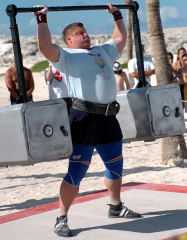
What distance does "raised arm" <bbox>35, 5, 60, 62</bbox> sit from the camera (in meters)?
5.30

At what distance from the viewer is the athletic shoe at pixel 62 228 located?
561cm

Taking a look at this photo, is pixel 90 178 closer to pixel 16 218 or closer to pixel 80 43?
pixel 16 218

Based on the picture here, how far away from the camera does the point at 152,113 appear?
19.1ft

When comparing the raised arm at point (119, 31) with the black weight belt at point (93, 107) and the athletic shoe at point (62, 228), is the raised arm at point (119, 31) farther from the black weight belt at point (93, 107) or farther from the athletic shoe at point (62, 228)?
the athletic shoe at point (62, 228)

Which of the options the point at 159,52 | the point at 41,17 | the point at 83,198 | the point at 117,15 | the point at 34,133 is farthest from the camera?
the point at 159,52

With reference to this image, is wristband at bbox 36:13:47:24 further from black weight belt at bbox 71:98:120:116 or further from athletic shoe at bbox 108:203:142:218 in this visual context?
athletic shoe at bbox 108:203:142:218

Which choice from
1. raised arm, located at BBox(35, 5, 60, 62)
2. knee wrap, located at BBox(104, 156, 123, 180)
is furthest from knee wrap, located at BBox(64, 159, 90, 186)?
raised arm, located at BBox(35, 5, 60, 62)

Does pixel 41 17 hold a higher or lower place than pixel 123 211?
higher

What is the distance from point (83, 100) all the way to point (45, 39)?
562mm

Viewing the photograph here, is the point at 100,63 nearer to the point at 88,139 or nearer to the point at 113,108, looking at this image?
the point at 113,108

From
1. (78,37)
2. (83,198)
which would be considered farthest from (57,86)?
(78,37)

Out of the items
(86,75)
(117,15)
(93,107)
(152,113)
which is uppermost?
(117,15)

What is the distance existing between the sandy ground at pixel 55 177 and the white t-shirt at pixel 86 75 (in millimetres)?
2322

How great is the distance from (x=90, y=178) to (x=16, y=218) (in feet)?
9.35
